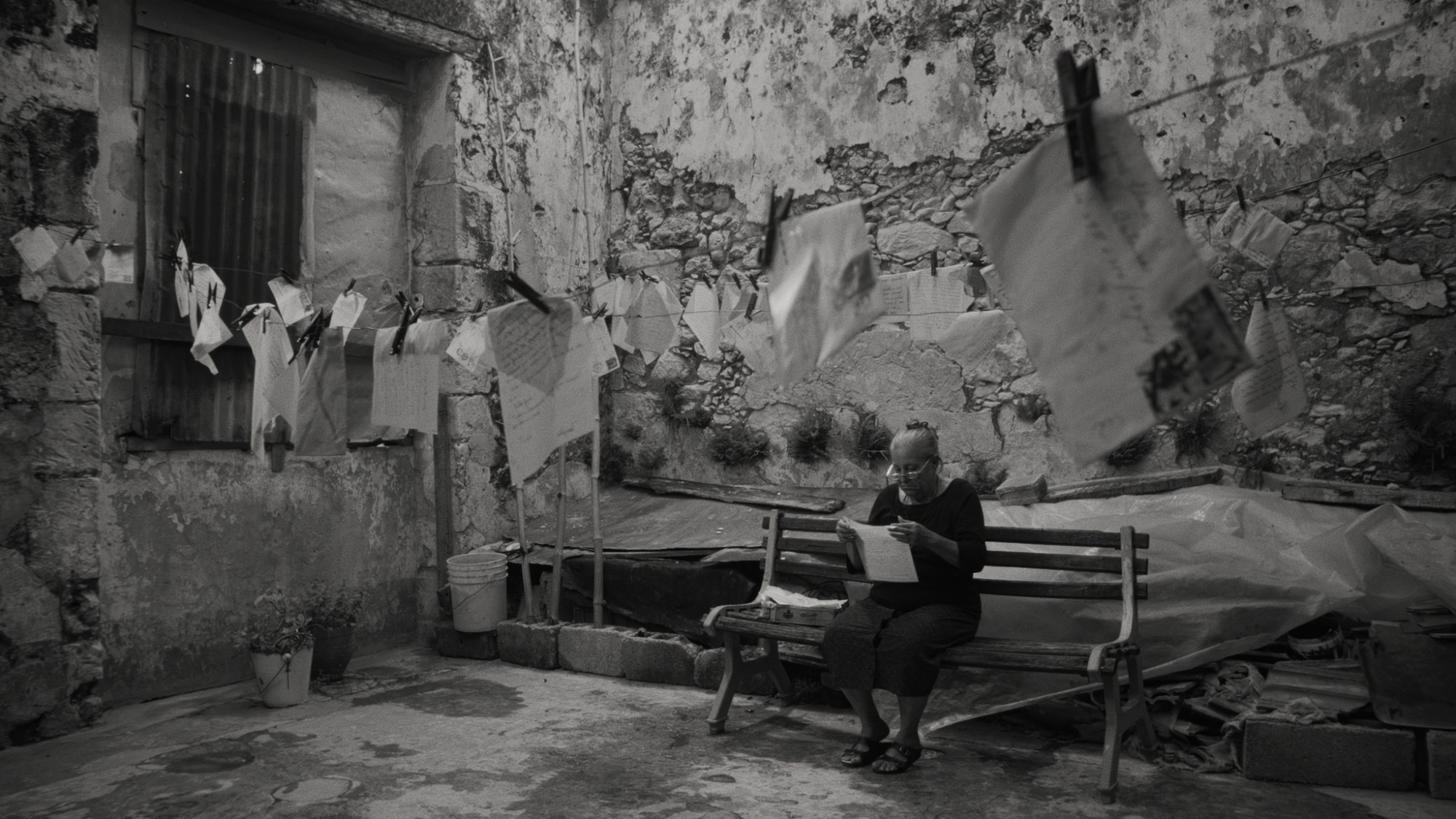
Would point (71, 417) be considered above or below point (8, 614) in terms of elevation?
above

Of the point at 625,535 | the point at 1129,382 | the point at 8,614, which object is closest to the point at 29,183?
the point at 8,614

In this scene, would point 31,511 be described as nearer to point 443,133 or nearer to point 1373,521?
point 443,133

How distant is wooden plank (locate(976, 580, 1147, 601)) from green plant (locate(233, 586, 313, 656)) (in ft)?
10.5

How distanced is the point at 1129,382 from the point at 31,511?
178 inches

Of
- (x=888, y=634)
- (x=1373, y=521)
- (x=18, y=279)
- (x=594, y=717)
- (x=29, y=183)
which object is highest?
(x=29, y=183)

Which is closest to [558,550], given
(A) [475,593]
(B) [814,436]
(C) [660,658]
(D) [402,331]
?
(A) [475,593]

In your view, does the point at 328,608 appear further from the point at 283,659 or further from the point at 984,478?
the point at 984,478

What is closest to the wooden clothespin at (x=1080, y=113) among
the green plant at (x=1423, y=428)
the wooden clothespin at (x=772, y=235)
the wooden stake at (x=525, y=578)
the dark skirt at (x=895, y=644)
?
the wooden clothespin at (x=772, y=235)

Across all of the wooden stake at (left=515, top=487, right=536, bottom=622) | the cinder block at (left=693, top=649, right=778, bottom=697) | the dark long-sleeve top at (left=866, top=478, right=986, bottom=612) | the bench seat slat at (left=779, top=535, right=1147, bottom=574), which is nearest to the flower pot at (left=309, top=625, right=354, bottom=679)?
the wooden stake at (left=515, top=487, right=536, bottom=622)

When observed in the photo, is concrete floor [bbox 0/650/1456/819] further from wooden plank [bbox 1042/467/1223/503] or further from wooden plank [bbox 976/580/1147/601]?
wooden plank [bbox 1042/467/1223/503]

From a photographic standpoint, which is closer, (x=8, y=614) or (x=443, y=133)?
(x=8, y=614)

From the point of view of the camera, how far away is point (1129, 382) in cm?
220

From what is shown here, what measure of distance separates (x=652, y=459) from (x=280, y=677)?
2.78 meters

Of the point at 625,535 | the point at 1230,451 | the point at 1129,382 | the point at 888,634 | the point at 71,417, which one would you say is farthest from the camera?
the point at 625,535
